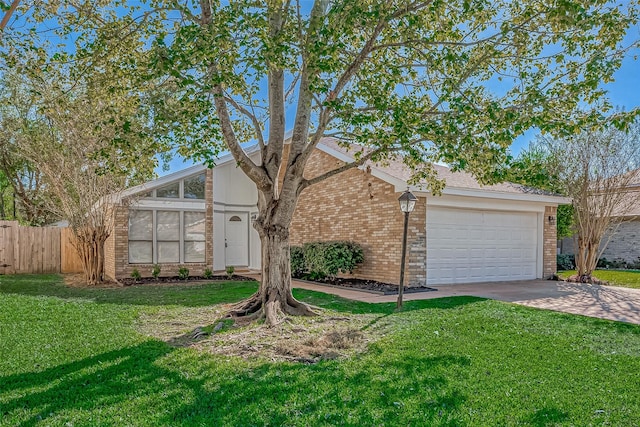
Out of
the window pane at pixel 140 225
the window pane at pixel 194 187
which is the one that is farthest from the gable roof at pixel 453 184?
the window pane at pixel 140 225

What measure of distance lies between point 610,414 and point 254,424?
3021 mm

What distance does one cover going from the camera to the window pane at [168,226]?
1487 cm

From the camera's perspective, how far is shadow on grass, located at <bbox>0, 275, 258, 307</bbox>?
975 cm

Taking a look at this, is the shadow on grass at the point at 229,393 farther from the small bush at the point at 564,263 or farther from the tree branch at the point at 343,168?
the small bush at the point at 564,263

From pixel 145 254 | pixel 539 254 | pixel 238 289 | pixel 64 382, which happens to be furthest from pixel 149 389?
pixel 539 254

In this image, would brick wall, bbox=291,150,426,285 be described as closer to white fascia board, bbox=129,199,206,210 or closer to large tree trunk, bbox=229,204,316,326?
white fascia board, bbox=129,199,206,210

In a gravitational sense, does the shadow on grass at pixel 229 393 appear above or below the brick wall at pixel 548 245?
below

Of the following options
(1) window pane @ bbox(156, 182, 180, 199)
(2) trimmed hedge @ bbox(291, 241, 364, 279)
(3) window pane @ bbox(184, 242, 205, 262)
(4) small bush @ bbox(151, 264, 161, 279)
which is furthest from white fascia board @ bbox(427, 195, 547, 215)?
(4) small bush @ bbox(151, 264, 161, 279)

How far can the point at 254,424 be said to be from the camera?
3529mm

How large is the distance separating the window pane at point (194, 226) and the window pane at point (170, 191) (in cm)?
74

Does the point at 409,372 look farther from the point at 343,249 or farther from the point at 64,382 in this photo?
the point at 343,249

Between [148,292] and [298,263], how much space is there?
5.00m

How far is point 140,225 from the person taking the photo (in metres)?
14.6

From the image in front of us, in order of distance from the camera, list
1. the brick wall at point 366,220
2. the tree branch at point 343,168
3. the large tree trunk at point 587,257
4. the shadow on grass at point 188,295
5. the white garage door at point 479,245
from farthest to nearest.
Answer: the large tree trunk at point 587,257
the white garage door at point 479,245
the brick wall at point 366,220
the shadow on grass at point 188,295
the tree branch at point 343,168
